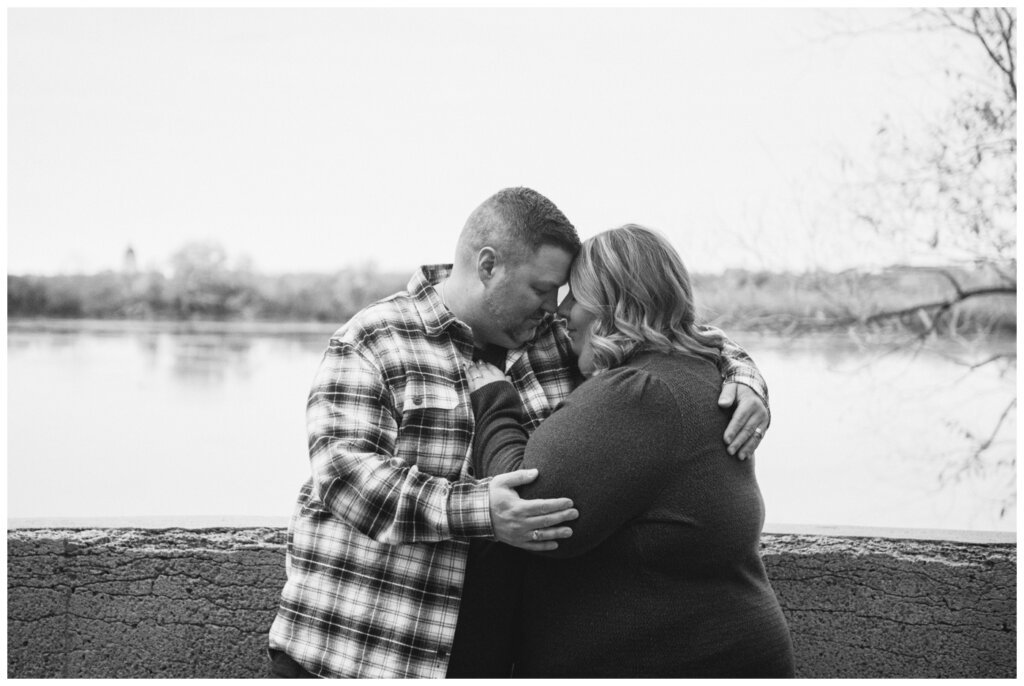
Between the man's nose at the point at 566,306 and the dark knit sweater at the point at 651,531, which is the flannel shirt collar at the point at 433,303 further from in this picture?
the dark knit sweater at the point at 651,531

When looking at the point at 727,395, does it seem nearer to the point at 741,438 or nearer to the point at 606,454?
the point at 741,438

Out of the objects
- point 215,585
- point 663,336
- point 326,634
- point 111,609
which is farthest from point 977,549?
point 111,609

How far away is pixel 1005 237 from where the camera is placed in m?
2.50

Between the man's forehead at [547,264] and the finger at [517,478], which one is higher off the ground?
the man's forehead at [547,264]

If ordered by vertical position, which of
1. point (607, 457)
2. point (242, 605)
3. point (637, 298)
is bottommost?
point (242, 605)

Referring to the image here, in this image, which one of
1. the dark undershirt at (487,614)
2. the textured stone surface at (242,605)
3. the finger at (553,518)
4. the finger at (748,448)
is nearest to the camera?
the finger at (553,518)

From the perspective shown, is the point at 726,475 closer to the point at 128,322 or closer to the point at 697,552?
the point at 697,552

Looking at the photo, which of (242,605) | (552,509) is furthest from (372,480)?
(242,605)

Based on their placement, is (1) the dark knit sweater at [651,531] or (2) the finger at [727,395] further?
(2) the finger at [727,395]

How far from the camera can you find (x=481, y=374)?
1.43 metres

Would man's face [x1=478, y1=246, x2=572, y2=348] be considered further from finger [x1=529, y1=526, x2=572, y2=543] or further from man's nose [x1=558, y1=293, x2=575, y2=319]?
finger [x1=529, y1=526, x2=572, y2=543]

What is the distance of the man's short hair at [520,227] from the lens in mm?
1380

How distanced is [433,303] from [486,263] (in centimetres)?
11

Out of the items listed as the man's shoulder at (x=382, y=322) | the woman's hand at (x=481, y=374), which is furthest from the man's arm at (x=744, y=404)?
the man's shoulder at (x=382, y=322)
